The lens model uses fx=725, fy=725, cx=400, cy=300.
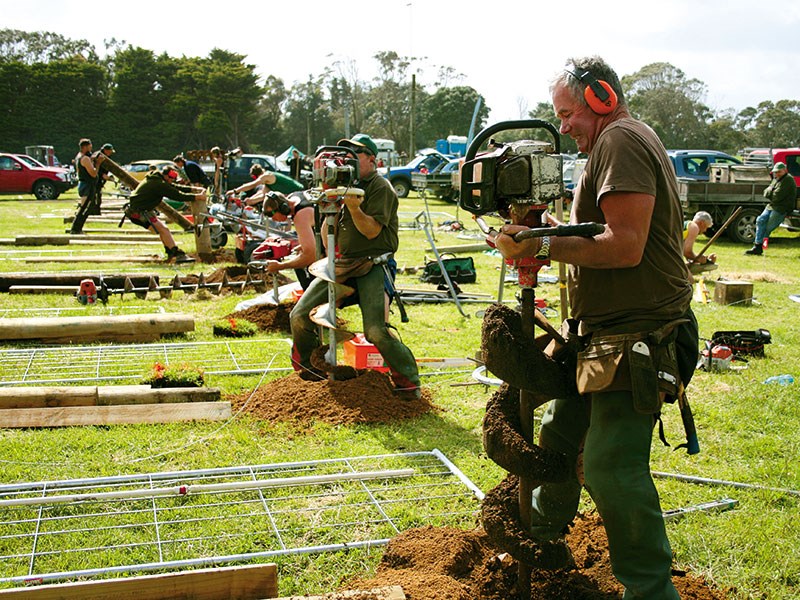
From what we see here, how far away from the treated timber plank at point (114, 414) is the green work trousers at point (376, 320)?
116 cm

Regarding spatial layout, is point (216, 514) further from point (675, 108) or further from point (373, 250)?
point (675, 108)

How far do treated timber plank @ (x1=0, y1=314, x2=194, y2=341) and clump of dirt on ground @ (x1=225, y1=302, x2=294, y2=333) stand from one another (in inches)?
39.5

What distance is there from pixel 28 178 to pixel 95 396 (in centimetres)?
2879

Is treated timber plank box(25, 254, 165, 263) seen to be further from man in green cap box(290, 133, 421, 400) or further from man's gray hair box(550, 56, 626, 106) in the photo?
man's gray hair box(550, 56, 626, 106)

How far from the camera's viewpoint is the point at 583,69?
2.70m

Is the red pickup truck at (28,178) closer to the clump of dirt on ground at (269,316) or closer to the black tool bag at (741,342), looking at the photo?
the clump of dirt on ground at (269,316)

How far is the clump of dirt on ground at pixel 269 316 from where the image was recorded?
29.1 feet

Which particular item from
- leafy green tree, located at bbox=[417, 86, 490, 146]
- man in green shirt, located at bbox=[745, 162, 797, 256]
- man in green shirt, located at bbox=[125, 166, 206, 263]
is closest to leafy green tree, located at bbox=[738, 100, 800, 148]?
leafy green tree, located at bbox=[417, 86, 490, 146]

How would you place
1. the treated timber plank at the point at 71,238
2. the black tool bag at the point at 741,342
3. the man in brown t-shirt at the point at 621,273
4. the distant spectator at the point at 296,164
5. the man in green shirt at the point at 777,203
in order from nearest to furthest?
the man in brown t-shirt at the point at 621,273 < the black tool bag at the point at 741,342 < the distant spectator at the point at 296,164 < the man in green shirt at the point at 777,203 < the treated timber plank at the point at 71,238

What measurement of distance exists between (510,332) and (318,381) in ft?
11.8

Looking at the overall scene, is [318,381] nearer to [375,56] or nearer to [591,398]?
[591,398]

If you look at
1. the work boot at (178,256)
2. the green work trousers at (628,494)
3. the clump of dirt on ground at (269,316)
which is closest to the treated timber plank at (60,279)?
the clump of dirt on ground at (269,316)

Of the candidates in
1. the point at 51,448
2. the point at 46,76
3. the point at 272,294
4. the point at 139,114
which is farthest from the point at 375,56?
the point at 51,448

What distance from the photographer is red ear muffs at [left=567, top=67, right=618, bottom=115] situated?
270cm
